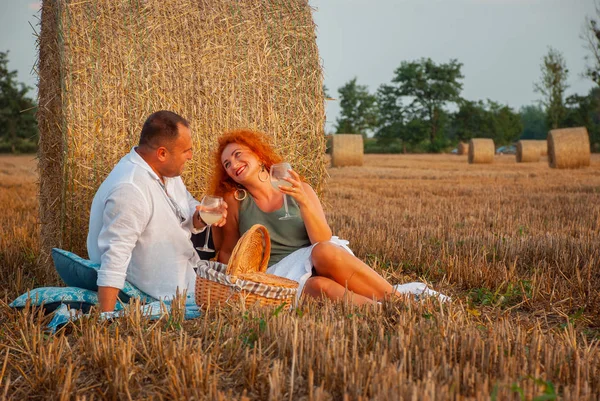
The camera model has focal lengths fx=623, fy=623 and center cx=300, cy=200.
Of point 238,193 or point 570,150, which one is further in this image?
point 570,150

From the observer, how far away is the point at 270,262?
463 cm

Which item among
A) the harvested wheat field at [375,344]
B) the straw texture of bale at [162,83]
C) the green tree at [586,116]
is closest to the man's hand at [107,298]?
the harvested wheat field at [375,344]

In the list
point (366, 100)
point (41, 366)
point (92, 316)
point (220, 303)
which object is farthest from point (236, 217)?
point (366, 100)

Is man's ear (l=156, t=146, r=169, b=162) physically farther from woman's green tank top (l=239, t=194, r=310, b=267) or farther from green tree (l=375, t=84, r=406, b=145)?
green tree (l=375, t=84, r=406, b=145)

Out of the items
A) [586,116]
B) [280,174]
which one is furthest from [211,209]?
[586,116]

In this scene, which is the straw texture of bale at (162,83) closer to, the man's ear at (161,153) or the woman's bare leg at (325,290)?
the man's ear at (161,153)

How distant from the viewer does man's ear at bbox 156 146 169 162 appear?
4.06 metres

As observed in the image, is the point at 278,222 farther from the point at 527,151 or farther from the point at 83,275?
the point at 527,151

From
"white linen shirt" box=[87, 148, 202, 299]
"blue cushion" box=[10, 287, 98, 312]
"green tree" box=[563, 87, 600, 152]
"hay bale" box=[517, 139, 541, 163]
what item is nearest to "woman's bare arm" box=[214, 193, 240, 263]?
"white linen shirt" box=[87, 148, 202, 299]

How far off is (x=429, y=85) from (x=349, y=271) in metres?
61.4

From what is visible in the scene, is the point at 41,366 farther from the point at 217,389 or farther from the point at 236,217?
the point at 236,217

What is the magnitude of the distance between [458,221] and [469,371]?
5.30 meters

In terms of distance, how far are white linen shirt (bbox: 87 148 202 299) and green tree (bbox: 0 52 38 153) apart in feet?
125

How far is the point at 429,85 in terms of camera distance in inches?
2475
